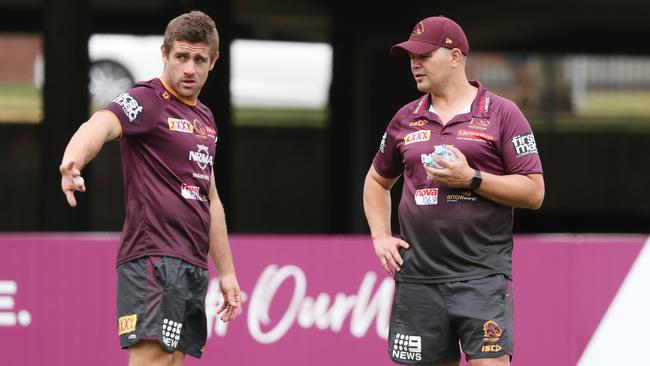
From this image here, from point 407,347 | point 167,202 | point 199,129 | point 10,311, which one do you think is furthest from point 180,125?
point 10,311

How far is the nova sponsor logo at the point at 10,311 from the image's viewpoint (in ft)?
25.4

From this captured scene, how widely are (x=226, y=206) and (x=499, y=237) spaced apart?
9029mm

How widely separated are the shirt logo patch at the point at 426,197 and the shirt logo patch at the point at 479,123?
326 mm

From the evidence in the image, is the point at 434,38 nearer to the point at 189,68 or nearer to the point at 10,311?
the point at 189,68

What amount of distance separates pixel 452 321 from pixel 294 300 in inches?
96.8

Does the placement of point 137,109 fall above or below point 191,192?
above

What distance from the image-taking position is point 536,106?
2117 cm

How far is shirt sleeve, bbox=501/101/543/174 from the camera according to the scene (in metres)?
5.49

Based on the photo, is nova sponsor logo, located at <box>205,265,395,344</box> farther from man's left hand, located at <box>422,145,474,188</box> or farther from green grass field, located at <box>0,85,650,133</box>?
green grass field, located at <box>0,85,650,133</box>

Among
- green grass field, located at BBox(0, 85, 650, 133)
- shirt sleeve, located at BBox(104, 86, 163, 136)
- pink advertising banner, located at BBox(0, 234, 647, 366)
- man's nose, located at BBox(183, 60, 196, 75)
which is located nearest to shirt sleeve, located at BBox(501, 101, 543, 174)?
man's nose, located at BBox(183, 60, 196, 75)

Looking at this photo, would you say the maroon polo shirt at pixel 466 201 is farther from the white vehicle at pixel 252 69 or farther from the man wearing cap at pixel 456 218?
the white vehicle at pixel 252 69

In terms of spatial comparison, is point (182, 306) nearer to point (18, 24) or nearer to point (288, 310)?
point (288, 310)

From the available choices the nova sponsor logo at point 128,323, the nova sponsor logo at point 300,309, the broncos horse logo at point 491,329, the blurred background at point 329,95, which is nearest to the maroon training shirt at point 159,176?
the nova sponsor logo at point 128,323

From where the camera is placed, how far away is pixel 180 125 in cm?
528
